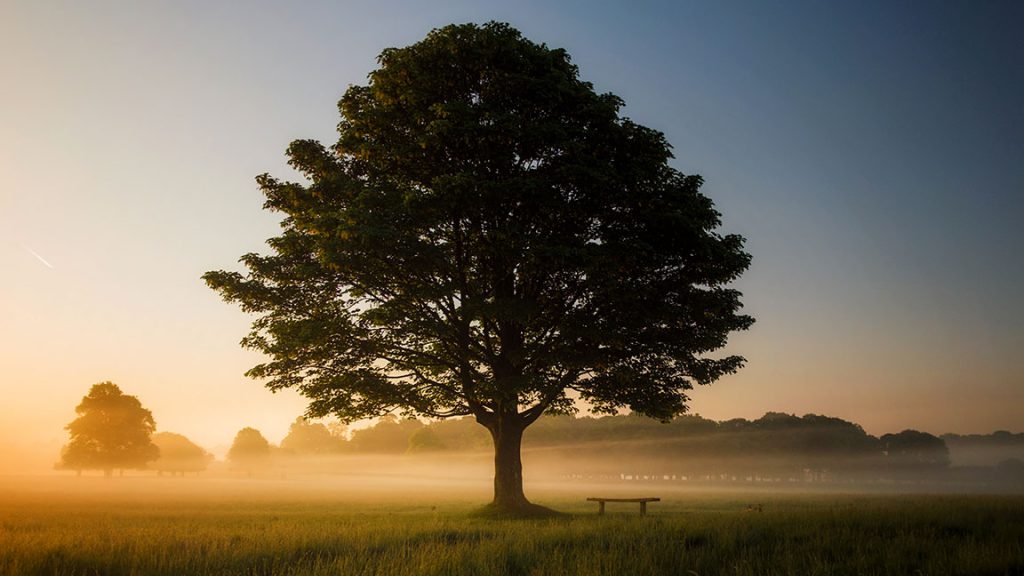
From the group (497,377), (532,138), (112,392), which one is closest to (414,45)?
(532,138)

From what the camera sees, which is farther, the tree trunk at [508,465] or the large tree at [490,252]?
the tree trunk at [508,465]

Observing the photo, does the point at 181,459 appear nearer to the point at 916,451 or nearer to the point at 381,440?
the point at 381,440

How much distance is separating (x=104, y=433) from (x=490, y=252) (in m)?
83.4

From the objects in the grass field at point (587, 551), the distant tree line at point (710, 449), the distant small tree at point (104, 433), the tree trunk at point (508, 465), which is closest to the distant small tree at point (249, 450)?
the distant tree line at point (710, 449)

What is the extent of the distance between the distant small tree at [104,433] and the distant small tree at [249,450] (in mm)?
72696

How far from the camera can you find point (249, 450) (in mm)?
153250

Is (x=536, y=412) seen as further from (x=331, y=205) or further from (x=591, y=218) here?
(x=331, y=205)

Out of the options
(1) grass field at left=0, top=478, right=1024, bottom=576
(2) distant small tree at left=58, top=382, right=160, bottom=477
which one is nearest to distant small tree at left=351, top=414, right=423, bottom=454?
(2) distant small tree at left=58, top=382, right=160, bottom=477

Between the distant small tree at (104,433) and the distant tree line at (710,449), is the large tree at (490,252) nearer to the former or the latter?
the distant small tree at (104,433)

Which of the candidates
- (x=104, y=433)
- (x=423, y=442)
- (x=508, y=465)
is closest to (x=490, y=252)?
(x=508, y=465)

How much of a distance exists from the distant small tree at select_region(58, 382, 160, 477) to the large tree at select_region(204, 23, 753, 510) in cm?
7399

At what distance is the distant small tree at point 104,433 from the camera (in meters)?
78.6

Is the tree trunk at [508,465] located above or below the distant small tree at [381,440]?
above

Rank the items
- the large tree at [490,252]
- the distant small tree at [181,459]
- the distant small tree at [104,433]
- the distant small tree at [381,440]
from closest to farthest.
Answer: the large tree at [490,252] → the distant small tree at [104,433] → the distant small tree at [181,459] → the distant small tree at [381,440]
